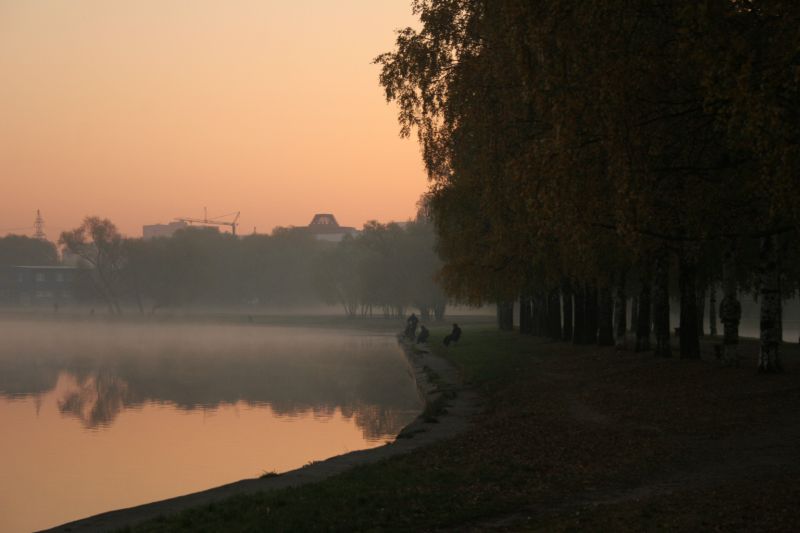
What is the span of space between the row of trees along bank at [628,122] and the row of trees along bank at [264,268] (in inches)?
2699

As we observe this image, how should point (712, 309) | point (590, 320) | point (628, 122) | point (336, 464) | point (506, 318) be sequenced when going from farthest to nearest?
point (506, 318) < point (712, 309) < point (590, 320) < point (336, 464) < point (628, 122)

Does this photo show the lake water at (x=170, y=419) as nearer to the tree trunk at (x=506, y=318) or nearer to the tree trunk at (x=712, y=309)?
the tree trunk at (x=506, y=318)

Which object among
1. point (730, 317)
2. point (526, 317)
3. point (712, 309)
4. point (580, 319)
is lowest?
point (526, 317)

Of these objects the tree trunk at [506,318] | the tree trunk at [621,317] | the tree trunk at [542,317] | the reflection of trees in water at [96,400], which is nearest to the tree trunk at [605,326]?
the tree trunk at [621,317]

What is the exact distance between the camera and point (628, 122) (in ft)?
51.7

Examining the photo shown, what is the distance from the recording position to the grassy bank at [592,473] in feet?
38.2

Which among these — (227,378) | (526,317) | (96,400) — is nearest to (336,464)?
(96,400)

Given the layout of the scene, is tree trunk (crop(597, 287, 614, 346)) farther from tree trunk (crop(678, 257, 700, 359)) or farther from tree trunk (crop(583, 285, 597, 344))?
tree trunk (crop(678, 257, 700, 359))

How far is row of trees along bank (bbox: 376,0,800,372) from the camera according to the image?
13625mm

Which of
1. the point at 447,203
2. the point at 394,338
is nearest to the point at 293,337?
the point at 394,338

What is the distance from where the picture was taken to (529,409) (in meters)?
22.7

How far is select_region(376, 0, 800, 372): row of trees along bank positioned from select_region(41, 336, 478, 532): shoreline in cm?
470

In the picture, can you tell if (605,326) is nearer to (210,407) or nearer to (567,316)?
(567,316)

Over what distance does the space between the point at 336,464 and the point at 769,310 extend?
12.0m
